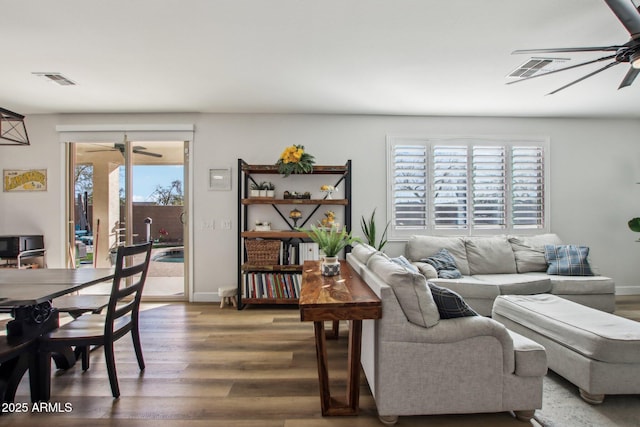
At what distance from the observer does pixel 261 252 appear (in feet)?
13.3

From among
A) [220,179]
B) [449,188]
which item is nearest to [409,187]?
[449,188]

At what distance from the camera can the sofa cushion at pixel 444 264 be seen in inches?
148

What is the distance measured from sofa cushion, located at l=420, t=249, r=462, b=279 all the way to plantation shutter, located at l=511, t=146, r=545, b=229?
4.50ft

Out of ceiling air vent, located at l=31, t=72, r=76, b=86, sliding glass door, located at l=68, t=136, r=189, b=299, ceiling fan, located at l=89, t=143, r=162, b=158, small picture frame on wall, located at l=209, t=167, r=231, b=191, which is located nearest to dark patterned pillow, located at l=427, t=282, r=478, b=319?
small picture frame on wall, located at l=209, t=167, r=231, b=191

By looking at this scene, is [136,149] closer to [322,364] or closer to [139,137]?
[139,137]

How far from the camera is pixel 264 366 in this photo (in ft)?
8.32

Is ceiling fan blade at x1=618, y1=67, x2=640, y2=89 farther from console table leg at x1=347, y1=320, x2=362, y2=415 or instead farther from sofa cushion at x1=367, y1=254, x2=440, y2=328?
console table leg at x1=347, y1=320, x2=362, y2=415

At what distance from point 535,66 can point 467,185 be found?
1797mm

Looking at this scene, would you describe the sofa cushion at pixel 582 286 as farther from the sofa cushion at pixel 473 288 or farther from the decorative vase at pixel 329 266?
the decorative vase at pixel 329 266

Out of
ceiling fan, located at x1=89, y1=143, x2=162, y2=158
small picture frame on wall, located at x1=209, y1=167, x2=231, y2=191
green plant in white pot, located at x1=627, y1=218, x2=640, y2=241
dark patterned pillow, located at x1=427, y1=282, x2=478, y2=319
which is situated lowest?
dark patterned pillow, located at x1=427, y1=282, x2=478, y2=319

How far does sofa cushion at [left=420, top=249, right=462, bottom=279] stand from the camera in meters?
3.76

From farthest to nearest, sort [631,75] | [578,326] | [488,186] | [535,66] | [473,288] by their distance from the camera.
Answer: [488,186] → [473,288] → [535,66] → [631,75] → [578,326]

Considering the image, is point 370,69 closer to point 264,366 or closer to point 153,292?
point 264,366

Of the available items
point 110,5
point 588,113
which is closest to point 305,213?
point 110,5
